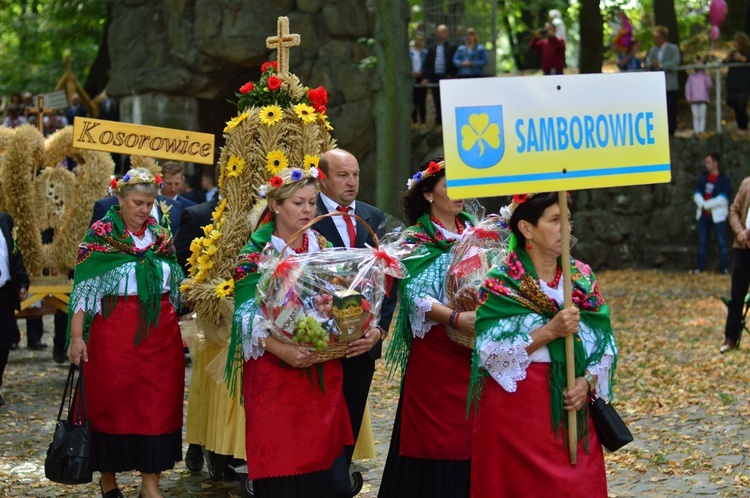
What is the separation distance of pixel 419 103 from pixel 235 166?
15833mm

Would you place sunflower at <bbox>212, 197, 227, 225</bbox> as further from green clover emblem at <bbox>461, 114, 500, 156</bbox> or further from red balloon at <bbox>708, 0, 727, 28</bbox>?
red balloon at <bbox>708, 0, 727, 28</bbox>

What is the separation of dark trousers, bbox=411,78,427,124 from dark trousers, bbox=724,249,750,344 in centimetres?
1100

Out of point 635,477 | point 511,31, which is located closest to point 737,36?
point 511,31

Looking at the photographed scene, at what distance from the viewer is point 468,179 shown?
4.50m

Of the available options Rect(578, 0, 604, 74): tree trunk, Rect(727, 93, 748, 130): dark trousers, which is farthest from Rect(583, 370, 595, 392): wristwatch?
Rect(727, 93, 748, 130): dark trousers

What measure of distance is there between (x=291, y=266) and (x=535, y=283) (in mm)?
1151

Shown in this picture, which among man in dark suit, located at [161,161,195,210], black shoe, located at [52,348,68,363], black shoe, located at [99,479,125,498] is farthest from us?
black shoe, located at [52,348,68,363]

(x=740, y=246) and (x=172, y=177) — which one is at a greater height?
(x=172, y=177)

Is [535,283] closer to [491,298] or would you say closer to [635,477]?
[491,298]

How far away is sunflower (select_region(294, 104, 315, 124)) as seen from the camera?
697 cm

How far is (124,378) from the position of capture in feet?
23.1

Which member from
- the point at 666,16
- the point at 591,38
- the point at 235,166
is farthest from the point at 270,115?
the point at 666,16

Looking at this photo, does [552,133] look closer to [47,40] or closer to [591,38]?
[591,38]

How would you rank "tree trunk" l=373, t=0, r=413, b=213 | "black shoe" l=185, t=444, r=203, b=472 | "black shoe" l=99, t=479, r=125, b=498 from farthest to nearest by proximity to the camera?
"tree trunk" l=373, t=0, r=413, b=213 < "black shoe" l=185, t=444, r=203, b=472 < "black shoe" l=99, t=479, r=125, b=498
